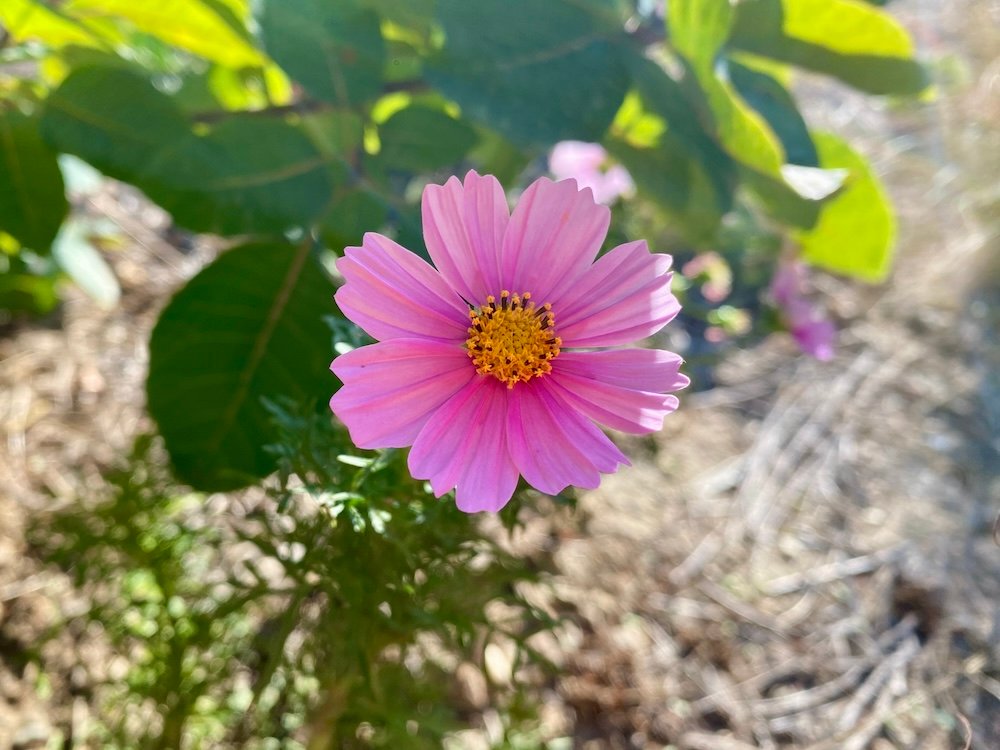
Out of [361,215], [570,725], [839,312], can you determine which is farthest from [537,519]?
[839,312]

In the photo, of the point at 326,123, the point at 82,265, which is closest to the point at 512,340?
the point at 326,123

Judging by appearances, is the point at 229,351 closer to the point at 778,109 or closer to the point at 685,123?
the point at 685,123

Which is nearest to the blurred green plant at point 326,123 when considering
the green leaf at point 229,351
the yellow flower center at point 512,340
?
the green leaf at point 229,351

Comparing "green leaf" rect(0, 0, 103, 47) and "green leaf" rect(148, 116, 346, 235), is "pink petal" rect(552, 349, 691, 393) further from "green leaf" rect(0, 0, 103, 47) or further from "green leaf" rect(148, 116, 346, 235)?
"green leaf" rect(0, 0, 103, 47)

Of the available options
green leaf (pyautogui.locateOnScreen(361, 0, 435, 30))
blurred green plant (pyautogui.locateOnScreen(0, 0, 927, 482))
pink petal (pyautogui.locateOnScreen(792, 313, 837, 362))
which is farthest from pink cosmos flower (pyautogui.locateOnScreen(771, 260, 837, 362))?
green leaf (pyautogui.locateOnScreen(361, 0, 435, 30))

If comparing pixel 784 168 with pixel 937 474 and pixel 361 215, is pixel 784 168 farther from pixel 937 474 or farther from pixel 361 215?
pixel 937 474

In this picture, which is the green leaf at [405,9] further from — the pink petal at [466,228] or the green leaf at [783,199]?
the pink petal at [466,228]

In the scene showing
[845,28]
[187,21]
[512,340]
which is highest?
[845,28]

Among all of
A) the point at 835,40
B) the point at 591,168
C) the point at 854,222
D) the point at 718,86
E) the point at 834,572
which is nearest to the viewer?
the point at 718,86
